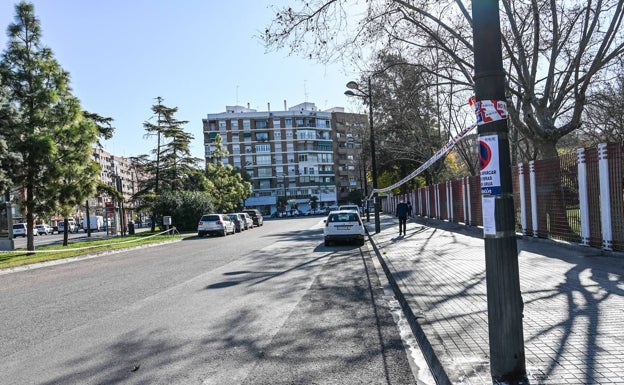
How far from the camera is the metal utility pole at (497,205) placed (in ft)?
11.5

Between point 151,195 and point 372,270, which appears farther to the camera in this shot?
point 151,195

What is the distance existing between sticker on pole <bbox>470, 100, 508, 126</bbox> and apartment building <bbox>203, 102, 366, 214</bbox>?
94.4 metres

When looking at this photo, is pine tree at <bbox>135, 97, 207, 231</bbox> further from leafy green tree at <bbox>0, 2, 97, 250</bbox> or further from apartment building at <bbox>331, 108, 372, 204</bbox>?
apartment building at <bbox>331, 108, 372, 204</bbox>

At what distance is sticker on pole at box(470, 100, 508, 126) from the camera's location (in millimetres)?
3596

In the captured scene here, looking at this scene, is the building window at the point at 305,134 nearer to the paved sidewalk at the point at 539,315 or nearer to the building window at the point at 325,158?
the building window at the point at 325,158

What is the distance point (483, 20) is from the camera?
3652mm

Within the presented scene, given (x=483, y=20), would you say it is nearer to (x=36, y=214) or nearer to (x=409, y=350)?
(x=409, y=350)

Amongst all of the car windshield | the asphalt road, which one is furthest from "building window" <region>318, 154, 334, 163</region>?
the asphalt road

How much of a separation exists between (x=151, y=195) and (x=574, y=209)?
3749 centimetres

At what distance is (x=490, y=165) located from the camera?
3.60m

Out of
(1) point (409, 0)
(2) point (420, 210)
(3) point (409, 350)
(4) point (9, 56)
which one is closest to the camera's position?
(3) point (409, 350)

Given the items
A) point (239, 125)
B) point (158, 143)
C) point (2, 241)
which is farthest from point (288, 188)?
point (2, 241)

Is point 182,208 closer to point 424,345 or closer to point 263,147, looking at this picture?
point 424,345

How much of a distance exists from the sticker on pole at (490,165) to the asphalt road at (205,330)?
6.26 ft
